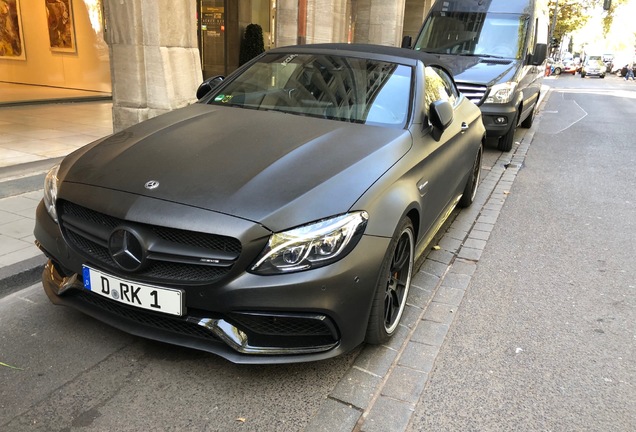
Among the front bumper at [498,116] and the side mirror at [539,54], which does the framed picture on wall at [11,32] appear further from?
the side mirror at [539,54]

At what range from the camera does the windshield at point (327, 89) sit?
3.62 meters

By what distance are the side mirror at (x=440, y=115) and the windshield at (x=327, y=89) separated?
180 mm

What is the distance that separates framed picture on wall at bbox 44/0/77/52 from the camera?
44.9 feet

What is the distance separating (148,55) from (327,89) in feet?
14.4

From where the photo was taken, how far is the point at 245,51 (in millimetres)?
15898

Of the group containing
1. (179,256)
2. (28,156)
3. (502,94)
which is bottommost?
(28,156)

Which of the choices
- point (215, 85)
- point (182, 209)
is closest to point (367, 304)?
point (182, 209)

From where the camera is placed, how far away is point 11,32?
14445 mm

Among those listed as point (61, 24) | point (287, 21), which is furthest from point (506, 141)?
point (61, 24)

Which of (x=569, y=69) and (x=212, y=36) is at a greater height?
(x=212, y=36)

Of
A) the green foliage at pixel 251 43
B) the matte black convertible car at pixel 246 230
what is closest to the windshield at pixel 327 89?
the matte black convertible car at pixel 246 230

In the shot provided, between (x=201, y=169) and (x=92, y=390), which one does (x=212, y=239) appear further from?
(x=92, y=390)

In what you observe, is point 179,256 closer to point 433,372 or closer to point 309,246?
point 309,246

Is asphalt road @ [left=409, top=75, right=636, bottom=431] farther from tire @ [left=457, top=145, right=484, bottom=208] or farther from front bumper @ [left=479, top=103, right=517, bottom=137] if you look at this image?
front bumper @ [left=479, top=103, right=517, bottom=137]
